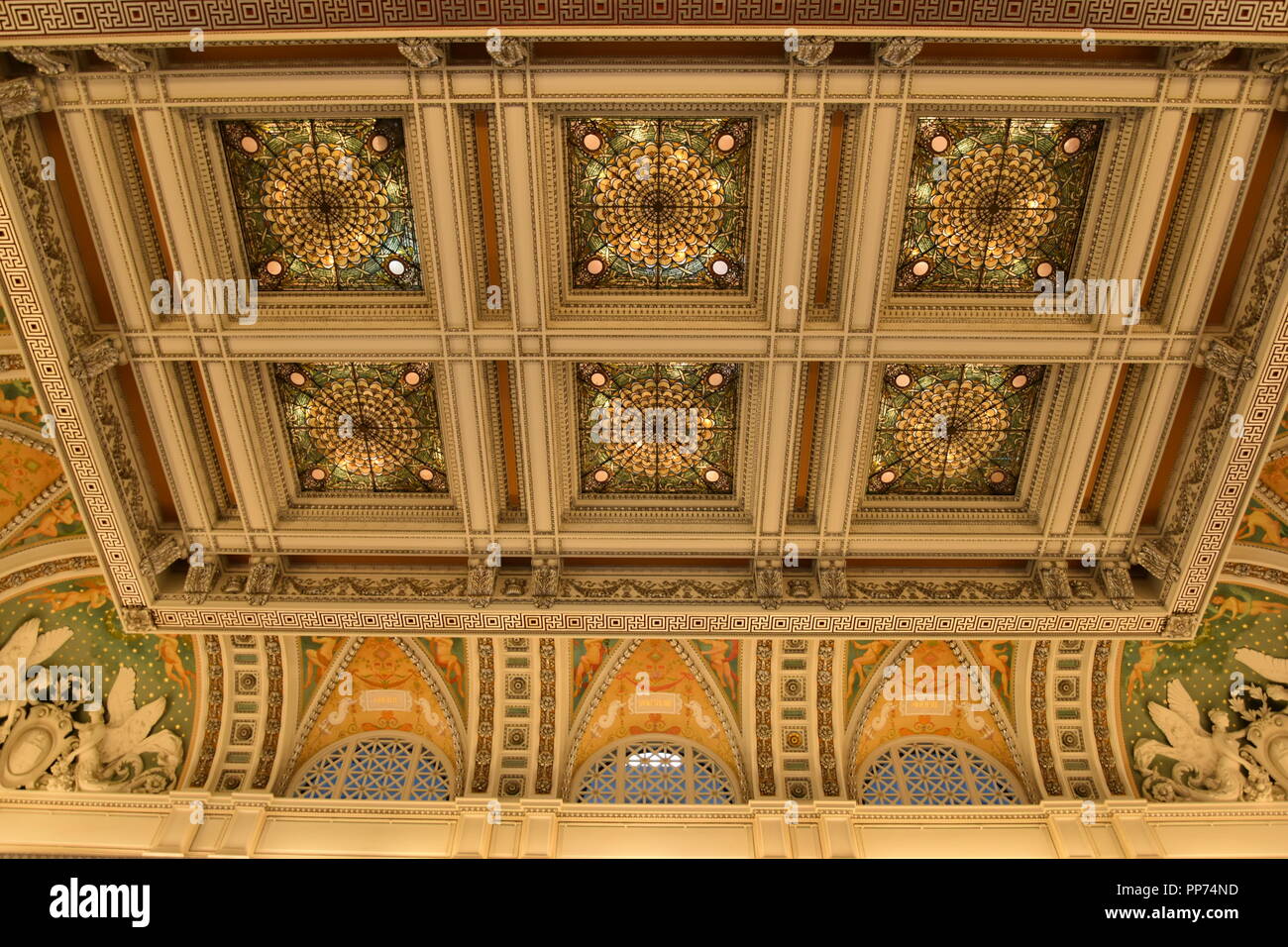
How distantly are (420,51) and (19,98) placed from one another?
321 cm

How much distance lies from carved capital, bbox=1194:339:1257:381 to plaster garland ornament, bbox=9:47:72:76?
33.6ft

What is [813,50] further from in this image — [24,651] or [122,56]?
[24,651]

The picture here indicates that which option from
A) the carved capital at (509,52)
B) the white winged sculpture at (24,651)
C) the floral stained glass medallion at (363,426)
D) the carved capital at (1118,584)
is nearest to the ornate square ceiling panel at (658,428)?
the floral stained glass medallion at (363,426)

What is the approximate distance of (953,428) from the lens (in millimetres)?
8500

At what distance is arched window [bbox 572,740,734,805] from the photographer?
9711 millimetres

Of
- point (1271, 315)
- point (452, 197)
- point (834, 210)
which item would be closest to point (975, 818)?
point (1271, 315)

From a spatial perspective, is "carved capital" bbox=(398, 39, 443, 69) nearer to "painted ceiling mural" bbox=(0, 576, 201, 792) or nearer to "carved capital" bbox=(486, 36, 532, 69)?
"carved capital" bbox=(486, 36, 532, 69)

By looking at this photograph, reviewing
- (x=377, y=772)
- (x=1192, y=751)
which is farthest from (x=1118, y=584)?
(x=377, y=772)

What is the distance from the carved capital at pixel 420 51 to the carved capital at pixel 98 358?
156 inches

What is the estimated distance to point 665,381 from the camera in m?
8.27

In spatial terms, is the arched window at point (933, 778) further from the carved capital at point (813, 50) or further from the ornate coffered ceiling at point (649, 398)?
the carved capital at point (813, 50)

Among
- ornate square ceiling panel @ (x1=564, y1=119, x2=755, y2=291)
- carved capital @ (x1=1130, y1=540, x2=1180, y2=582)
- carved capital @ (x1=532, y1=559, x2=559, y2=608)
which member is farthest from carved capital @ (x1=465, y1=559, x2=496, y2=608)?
carved capital @ (x1=1130, y1=540, x2=1180, y2=582)

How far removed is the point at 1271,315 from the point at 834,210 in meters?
3.91

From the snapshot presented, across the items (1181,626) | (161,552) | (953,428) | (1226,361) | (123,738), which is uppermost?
(953,428)
